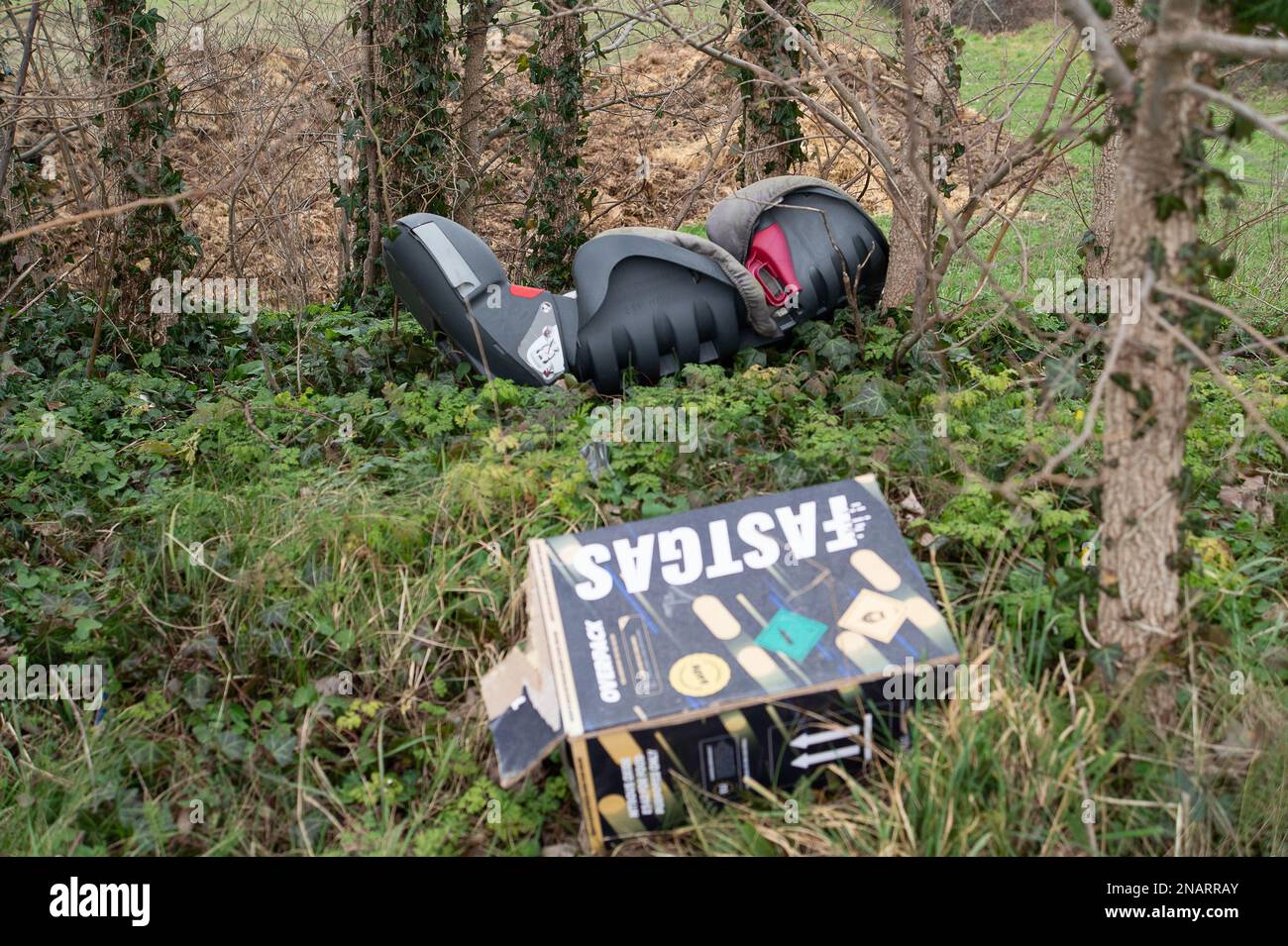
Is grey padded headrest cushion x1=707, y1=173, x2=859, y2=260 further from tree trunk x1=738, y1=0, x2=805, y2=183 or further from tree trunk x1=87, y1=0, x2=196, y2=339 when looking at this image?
tree trunk x1=87, y1=0, x2=196, y2=339

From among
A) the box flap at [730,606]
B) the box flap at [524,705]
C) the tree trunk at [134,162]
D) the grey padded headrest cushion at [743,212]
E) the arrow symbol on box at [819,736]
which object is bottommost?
the arrow symbol on box at [819,736]

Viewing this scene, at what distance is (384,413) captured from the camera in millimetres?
4473

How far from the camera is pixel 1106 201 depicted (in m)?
5.63

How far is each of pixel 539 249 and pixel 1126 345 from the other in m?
4.43

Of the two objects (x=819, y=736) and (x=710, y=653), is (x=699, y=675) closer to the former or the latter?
(x=710, y=653)

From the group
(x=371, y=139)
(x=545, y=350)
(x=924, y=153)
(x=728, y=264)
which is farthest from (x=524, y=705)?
(x=371, y=139)

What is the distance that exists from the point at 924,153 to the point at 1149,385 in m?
2.70

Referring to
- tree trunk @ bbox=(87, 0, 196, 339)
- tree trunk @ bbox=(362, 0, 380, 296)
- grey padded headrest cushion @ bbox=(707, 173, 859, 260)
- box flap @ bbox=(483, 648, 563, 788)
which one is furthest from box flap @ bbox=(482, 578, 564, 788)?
tree trunk @ bbox=(362, 0, 380, 296)

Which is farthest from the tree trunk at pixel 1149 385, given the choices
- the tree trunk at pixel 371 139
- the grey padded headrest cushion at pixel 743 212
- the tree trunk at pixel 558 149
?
the tree trunk at pixel 371 139

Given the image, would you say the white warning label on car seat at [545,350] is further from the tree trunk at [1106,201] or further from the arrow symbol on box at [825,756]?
the tree trunk at [1106,201]

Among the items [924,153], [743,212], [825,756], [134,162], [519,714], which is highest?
[134,162]

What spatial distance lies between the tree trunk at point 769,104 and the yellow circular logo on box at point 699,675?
3679mm

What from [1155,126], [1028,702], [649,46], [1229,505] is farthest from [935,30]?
[649,46]

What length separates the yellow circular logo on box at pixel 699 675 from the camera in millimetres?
2721
